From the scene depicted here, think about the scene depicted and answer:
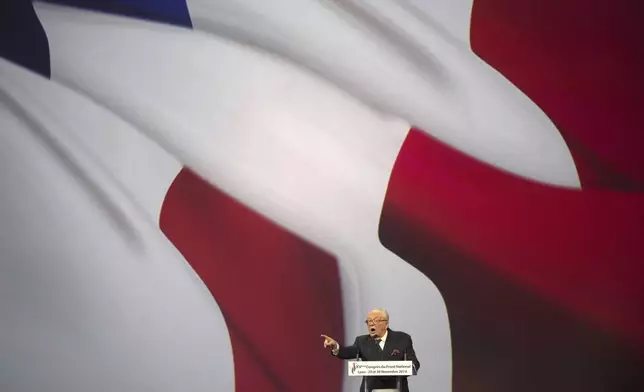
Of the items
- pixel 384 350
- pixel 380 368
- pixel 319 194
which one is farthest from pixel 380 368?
pixel 319 194

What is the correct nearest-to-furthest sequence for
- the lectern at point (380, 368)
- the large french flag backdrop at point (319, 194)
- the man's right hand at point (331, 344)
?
the lectern at point (380, 368), the man's right hand at point (331, 344), the large french flag backdrop at point (319, 194)

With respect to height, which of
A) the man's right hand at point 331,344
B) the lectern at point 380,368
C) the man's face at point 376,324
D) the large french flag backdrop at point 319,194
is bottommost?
the lectern at point 380,368

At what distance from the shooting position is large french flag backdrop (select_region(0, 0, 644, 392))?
434 cm

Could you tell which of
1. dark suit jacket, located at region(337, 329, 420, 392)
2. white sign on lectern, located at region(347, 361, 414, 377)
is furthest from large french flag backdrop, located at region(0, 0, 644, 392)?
white sign on lectern, located at region(347, 361, 414, 377)

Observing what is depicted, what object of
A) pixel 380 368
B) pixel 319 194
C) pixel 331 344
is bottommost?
pixel 380 368

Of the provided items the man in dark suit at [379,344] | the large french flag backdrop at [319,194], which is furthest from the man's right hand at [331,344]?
the large french flag backdrop at [319,194]

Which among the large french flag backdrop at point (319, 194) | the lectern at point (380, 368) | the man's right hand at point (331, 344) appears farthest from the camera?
the large french flag backdrop at point (319, 194)

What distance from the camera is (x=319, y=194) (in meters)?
4.53

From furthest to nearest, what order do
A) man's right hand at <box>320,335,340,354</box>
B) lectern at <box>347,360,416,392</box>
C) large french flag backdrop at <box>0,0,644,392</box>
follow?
large french flag backdrop at <box>0,0,644,392</box>
man's right hand at <box>320,335,340,354</box>
lectern at <box>347,360,416,392</box>

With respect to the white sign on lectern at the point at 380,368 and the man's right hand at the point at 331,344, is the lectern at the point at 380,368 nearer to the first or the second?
the white sign on lectern at the point at 380,368

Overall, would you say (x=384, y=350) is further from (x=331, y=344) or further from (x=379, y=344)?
(x=331, y=344)

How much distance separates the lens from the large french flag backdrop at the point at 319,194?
14.2 feet

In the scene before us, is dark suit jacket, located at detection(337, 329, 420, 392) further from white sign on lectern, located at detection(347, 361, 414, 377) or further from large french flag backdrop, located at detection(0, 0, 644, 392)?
large french flag backdrop, located at detection(0, 0, 644, 392)

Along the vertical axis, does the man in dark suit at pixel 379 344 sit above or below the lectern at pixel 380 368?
above
